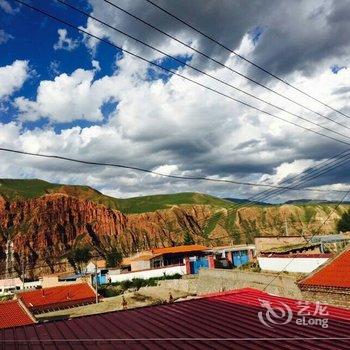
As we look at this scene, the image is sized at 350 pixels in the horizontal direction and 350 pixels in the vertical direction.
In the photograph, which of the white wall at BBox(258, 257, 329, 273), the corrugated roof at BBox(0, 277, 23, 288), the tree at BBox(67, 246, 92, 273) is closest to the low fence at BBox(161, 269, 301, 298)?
the white wall at BBox(258, 257, 329, 273)

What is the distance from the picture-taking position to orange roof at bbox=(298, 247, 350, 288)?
20.4 m

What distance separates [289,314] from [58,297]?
4343 cm

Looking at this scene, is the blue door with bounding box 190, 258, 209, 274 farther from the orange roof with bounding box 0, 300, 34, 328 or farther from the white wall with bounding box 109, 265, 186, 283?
the orange roof with bounding box 0, 300, 34, 328

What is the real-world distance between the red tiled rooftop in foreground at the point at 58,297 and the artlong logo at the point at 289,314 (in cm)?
4021

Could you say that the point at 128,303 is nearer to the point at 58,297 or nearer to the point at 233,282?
the point at 233,282

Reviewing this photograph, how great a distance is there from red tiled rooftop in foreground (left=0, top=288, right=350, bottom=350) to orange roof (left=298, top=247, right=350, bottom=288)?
9082mm

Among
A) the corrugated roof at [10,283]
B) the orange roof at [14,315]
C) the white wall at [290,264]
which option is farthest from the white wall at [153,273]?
the corrugated roof at [10,283]

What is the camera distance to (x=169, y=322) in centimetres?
1067

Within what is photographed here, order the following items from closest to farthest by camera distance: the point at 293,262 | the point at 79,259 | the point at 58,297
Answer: the point at 293,262, the point at 58,297, the point at 79,259

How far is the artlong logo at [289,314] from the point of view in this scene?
986cm

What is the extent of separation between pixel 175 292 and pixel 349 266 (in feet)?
81.7

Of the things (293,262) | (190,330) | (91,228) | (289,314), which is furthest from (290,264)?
(91,228)

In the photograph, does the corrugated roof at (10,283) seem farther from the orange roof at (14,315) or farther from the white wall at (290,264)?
the white wall at (290,264)

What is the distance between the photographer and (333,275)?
21.5m
